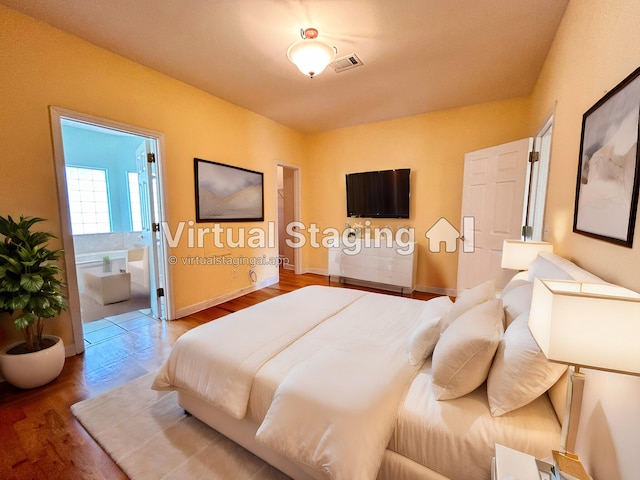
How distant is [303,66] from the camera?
2.16m

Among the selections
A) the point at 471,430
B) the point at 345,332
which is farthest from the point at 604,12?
the point at 345,332

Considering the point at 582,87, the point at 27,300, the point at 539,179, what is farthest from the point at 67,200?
the point at 539,179

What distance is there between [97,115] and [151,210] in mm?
986

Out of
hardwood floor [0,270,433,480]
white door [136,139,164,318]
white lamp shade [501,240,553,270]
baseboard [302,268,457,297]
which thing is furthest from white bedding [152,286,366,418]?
baseboard [302,268,457,297]

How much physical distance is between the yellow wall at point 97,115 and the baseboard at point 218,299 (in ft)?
0.22

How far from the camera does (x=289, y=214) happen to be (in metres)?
5.68

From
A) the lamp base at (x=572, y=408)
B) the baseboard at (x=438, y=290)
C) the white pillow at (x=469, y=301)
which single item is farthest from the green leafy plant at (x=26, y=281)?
the baseboard at (x=438, y=290)

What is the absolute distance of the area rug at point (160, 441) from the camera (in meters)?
1.34

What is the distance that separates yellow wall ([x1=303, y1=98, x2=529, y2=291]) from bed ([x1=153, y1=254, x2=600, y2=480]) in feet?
8.37

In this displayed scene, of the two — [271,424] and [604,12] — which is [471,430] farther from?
[604,12]

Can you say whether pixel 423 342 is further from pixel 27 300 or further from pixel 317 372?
pixel 27 300

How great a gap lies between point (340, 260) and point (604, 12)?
3721mm

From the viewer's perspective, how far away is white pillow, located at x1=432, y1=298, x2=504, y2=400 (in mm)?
1056

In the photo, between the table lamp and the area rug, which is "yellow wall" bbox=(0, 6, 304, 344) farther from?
the table lamp
